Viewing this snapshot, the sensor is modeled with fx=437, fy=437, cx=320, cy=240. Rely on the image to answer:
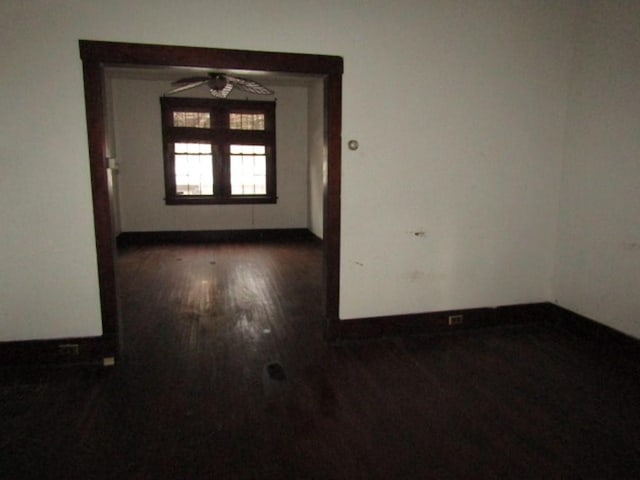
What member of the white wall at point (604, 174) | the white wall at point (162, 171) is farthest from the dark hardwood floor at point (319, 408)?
the white wall at point (162, 171)

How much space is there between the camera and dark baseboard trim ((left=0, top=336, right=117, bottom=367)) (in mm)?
2951

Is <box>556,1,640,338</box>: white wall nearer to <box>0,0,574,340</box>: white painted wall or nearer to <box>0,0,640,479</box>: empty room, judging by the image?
<box>0,0,640,479</box>: empty room

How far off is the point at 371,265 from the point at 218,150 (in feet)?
19.0

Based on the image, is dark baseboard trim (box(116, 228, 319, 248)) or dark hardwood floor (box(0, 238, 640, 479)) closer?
dark hardwood floor (box(0, 238, 640, 479))

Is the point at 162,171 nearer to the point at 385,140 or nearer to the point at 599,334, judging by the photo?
the point at 385,140

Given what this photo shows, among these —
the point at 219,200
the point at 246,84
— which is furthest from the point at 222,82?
the point at 219,200

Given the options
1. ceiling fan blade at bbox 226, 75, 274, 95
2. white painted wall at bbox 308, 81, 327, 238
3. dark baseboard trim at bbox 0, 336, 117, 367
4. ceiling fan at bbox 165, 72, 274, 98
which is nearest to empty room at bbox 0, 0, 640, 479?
dark baseboard trim at bbox 0, 336, 117, 367

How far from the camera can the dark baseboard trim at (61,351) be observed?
2951mm

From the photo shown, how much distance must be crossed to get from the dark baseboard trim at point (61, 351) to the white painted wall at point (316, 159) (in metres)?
5.08

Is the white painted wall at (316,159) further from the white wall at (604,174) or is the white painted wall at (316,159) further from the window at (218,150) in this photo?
the white wall at (604,174)

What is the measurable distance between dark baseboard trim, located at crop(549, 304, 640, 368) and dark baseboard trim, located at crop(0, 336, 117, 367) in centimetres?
358

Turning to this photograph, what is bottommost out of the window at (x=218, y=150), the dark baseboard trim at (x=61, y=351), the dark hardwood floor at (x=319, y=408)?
the dark hardwood floor at (x=319, y=408)

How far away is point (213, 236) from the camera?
Answer: 8.62 metres

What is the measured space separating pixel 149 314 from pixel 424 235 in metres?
2.63
